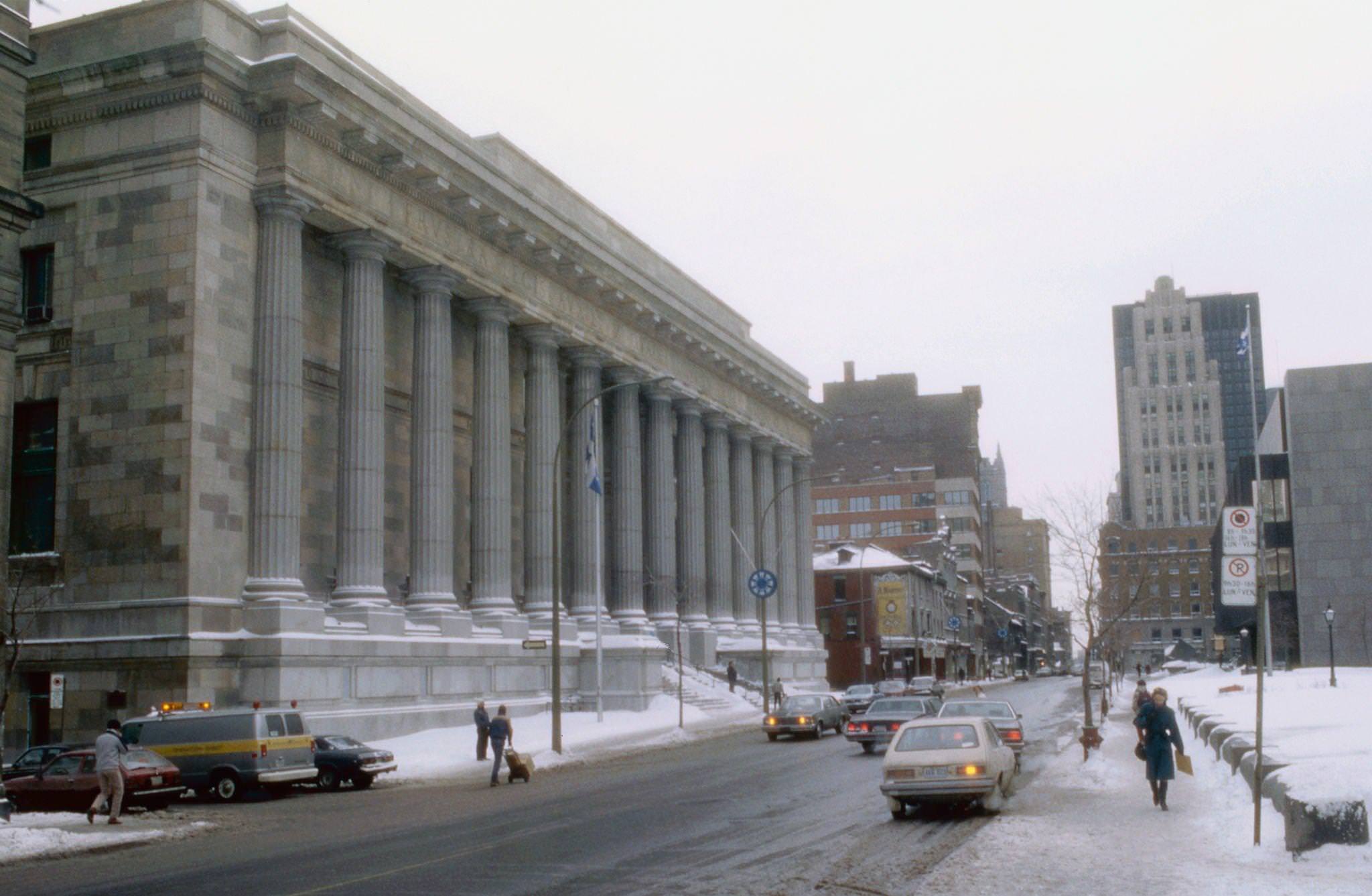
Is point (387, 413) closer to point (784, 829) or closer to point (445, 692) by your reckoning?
point (445, 692)

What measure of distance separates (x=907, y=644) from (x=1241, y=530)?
94.0 meters

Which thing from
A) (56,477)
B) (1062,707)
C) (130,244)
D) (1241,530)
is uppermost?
(130,244)

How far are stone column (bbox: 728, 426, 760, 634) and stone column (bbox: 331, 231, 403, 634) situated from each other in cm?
3378

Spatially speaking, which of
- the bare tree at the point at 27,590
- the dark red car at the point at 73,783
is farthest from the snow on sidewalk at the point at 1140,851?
the bare tree at the point at 27,590

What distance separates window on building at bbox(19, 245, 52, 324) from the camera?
1463 inches

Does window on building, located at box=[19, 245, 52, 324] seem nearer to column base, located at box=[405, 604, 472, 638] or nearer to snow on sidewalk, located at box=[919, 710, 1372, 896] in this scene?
column base, located at box=[405, 604, 472, 638]

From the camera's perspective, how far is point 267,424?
36.3 meters

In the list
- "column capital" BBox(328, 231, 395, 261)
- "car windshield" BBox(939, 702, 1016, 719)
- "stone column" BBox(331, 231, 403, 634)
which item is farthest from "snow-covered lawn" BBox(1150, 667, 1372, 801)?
"column capital" BBox(328, 231, 395, 261)

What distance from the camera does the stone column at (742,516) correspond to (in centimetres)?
7294

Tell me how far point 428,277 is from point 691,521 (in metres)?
25.6

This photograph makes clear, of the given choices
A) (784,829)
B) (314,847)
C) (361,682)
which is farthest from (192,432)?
(784,829)

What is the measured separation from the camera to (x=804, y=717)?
44.2 m

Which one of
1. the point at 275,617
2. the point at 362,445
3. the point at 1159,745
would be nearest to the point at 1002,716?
the point at 1159,745

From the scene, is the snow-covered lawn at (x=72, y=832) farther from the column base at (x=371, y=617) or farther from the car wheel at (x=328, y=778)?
the column base at (x=371, y=617)
